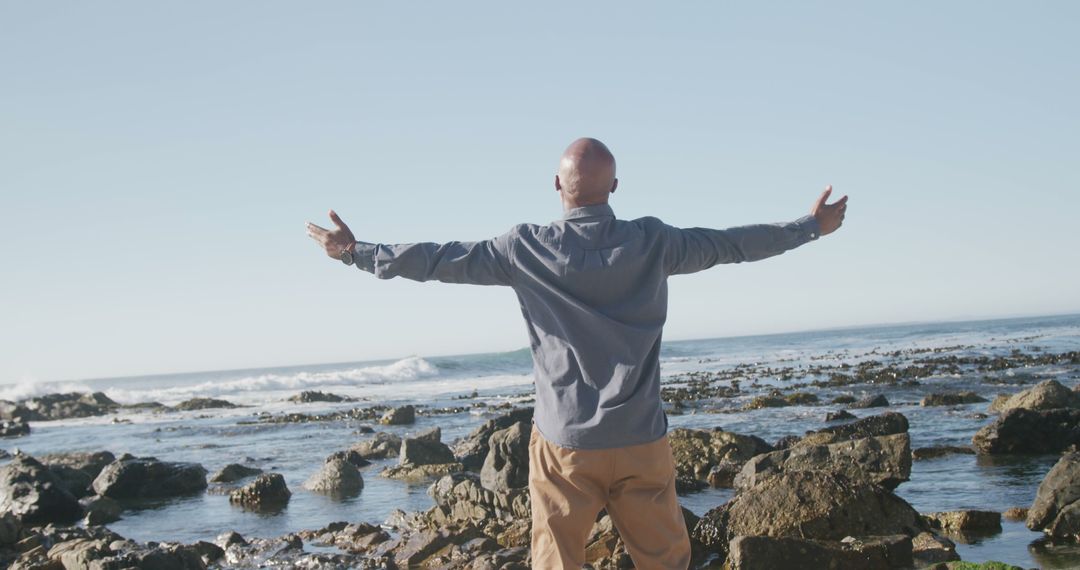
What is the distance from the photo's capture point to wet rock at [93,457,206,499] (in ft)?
49.8

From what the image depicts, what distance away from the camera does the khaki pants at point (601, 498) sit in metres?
3.47

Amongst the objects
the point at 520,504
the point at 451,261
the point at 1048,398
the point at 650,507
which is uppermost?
the point at 451,261

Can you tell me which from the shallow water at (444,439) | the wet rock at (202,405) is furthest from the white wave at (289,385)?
the wet rock at (202,405)

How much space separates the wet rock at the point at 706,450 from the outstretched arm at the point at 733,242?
939 cm

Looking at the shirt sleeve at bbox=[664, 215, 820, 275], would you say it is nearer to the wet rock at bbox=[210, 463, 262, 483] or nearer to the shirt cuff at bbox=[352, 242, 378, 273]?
the shirt cuff at bbox=[352, 242, 378, 273]

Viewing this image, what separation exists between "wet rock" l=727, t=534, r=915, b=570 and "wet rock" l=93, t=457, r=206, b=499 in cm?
1108

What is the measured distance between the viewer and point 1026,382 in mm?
26219

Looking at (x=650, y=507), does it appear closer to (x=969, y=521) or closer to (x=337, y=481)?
(x=969, y=521)

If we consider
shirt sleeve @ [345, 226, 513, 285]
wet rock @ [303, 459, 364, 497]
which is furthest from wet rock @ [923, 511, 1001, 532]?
wet rock @ [303, 459, 364, 497]

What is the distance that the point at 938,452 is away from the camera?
13328 mm

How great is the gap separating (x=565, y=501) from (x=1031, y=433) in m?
11.6

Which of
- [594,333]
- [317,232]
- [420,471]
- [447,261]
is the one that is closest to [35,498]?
[420,471]

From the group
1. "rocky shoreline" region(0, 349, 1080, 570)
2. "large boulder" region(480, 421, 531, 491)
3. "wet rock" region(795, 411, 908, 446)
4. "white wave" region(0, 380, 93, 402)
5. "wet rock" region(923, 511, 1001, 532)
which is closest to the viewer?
"rocky shoreline" region(0, 349, 1080, 570)

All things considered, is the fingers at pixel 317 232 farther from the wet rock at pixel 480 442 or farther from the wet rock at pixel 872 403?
the wet rock at pixel 872 403
